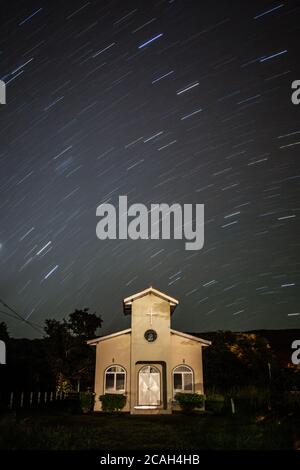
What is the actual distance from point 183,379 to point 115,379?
364cm

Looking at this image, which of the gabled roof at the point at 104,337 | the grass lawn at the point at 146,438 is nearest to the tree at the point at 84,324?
the gabled roof at the point at 104,337

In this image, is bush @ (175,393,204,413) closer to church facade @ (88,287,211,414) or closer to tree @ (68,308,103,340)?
church facade @ (88,287,211,414)

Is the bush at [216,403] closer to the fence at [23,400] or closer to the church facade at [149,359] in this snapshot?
the church facade at [149,359]

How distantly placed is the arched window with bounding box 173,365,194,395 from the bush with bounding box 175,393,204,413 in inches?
45.1

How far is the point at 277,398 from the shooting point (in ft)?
67.1

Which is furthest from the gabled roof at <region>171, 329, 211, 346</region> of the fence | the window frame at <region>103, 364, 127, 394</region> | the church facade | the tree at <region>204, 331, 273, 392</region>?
the fence

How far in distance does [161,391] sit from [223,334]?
719 cm

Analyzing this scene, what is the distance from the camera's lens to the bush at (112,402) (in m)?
19.9

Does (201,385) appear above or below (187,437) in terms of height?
above

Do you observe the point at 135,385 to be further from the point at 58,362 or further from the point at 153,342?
the point at 58,362

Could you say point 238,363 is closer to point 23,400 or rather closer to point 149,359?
point 149,359
